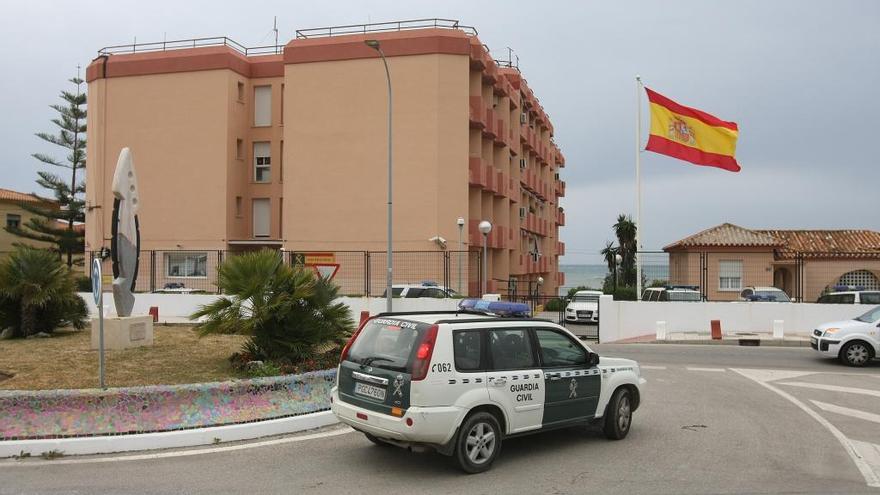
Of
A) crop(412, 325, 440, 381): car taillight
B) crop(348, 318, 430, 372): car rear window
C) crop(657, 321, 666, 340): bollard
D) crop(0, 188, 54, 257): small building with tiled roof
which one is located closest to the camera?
crop(412, 325, 440, 381): car taillight

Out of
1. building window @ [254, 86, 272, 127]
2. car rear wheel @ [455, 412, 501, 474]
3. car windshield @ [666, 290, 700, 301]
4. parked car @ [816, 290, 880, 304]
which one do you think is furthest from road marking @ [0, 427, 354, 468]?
building window @ [254, 86, 272, 127]

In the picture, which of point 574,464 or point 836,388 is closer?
point 574,464

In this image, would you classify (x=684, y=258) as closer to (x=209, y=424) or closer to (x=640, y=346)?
(x=640, y=346)

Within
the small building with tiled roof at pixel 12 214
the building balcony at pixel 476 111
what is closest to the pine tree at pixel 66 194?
the small building with tiled roof at pixel 12 214

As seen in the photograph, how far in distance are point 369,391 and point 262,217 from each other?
1432 inches

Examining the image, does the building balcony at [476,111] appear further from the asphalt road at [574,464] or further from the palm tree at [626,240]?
the palm tree at [626,240]

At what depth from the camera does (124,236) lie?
48.0 ft

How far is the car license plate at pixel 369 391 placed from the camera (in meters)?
7.38

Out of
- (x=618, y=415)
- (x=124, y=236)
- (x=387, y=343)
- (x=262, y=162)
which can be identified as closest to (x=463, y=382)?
(x=387, y=343)

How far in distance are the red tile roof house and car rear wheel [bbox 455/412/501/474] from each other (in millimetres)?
29036

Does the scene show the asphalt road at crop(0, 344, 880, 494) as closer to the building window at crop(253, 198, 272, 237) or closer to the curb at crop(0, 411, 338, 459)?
the curb at crop(0, 411, 338, 459)

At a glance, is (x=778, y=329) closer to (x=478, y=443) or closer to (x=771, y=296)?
(x=771, y=296)

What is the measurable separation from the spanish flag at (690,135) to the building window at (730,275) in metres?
13.2

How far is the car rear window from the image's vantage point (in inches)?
292
